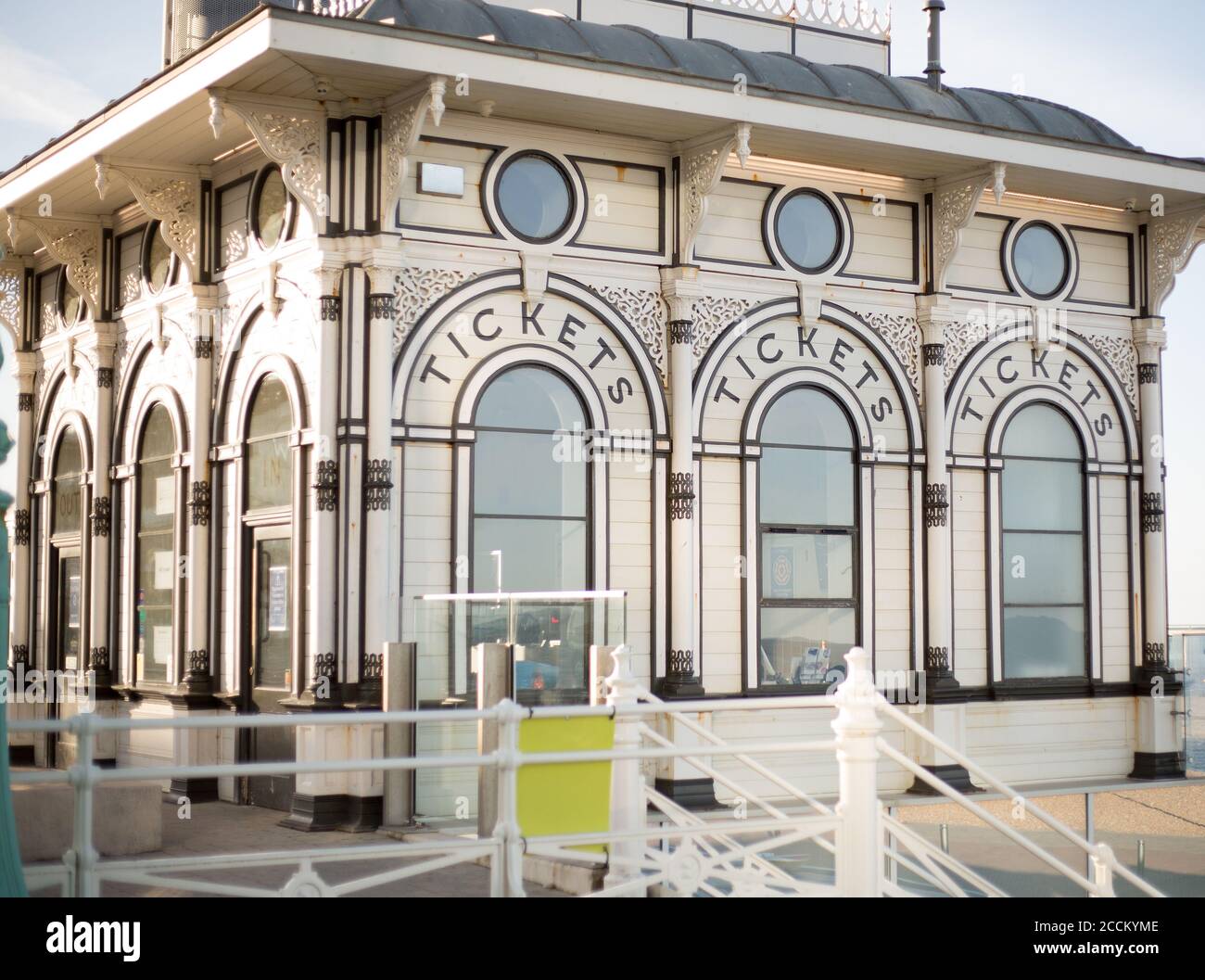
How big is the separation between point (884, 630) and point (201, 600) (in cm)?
577

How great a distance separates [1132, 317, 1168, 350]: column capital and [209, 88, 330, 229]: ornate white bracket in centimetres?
793

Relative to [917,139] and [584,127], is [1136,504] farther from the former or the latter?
[584,127]

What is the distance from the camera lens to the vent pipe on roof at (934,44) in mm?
15000

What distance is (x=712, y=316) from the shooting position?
13.3 metres

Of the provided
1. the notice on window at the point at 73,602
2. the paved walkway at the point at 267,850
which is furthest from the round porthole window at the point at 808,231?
the notice on window at the point at 73,602

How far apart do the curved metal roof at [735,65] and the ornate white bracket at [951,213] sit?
1.66 ft

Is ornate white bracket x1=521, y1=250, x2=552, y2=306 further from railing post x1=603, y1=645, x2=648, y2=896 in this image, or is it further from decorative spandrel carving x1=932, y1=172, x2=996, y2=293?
railing post x1=603, y1=645, x2=648, y2=896

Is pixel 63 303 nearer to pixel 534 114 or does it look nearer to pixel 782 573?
pixel 534 114

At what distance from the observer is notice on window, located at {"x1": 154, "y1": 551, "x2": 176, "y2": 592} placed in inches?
560

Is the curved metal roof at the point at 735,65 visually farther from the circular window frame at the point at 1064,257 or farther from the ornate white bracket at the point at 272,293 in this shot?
the ornate white bracket at the point at 272,293

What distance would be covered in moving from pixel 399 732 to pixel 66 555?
6.64m

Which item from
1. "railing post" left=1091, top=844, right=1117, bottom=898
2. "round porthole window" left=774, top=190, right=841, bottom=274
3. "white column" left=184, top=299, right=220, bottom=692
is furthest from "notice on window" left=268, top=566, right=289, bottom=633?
"railing post" left=1091, top=844, right=1117, bottom=898

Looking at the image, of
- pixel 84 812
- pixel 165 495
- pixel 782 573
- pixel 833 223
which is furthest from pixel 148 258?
pixel 84 812
